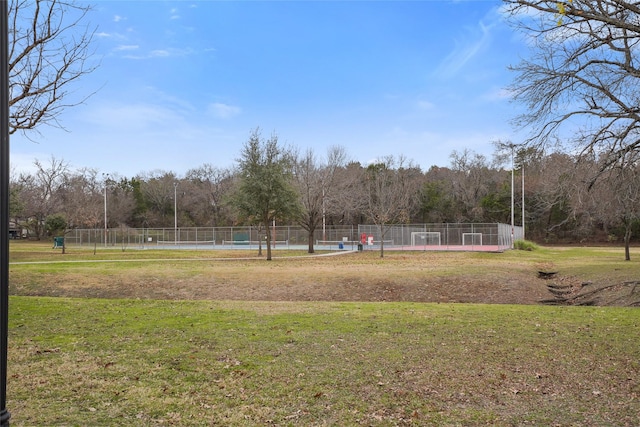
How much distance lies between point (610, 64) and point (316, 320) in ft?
28.3

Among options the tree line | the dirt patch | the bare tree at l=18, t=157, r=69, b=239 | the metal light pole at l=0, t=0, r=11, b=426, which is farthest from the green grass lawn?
the bare tree at l=18, t=157, r=69, b=239

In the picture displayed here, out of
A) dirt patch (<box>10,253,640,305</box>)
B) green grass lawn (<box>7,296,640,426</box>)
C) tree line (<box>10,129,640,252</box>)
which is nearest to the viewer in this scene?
green grass lawn (<box>7,296,640,426</box>)

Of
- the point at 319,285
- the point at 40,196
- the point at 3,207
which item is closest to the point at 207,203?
the point at 40,196

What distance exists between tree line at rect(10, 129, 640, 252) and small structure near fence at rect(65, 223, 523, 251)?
7.03 ft

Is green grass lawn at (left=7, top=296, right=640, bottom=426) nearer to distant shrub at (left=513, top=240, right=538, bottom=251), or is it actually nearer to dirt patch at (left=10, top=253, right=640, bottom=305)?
dirt patch at (left=10, top=253, right=640, bottom=305)

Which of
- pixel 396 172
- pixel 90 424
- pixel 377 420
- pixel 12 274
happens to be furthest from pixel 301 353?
pixel 396 172

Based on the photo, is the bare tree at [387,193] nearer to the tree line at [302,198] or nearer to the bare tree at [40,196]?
the tree line at [302,198]

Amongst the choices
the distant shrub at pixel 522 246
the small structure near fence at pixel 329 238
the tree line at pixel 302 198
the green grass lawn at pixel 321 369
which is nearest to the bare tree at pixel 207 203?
the tree line at pixel 302 198

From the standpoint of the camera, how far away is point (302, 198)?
44.7 metres

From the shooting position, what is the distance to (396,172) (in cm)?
7150

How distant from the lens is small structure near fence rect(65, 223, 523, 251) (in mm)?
47031

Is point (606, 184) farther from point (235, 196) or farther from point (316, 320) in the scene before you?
point (235, 196)

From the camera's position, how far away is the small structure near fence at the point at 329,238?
4703 centimetres

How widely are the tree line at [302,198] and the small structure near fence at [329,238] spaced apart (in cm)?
214
